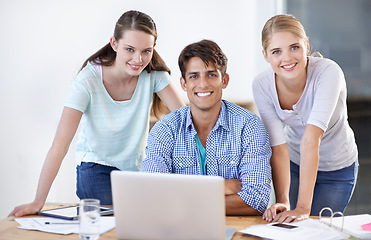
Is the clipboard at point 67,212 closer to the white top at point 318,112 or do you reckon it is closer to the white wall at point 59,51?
the white top at point 318,112

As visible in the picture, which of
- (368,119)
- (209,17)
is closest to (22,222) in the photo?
(209,17)

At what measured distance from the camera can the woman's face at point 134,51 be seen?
2.14m

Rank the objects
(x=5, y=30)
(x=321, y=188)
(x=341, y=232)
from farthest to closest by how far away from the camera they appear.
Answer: (x=5, y=30) → (x=321, y=188) → (x=341, y=232)

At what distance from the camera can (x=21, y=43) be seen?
10.4 feet

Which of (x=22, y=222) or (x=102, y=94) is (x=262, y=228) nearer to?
(x=22, y=222)

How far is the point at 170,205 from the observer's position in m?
1.30

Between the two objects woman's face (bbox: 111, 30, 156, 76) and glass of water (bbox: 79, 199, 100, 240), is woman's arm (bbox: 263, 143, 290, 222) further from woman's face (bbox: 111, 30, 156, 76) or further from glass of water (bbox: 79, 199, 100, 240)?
glass of water (bbox: 79, 199, 100, 240)

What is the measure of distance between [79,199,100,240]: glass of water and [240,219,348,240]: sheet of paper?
453mm

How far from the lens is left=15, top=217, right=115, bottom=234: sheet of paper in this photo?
154 centimetres

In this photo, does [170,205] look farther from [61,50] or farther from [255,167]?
[61,50]

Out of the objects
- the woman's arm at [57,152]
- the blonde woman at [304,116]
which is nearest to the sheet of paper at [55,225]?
the woman's arm at [57,152]

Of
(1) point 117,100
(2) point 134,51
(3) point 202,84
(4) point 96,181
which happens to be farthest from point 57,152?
(3) point 202,84

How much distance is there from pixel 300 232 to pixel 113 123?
113 centimetres

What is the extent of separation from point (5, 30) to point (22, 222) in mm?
1805
